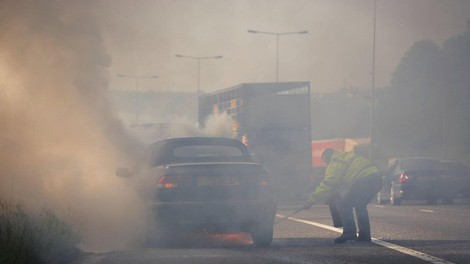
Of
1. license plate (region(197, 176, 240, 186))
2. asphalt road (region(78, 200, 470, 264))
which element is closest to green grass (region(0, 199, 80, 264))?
asphalt road (region(78, 200, 470, 264))

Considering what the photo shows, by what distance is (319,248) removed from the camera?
40.2ft

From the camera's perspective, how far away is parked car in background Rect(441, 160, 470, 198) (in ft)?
97.9

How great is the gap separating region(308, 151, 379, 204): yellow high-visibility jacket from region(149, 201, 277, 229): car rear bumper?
2.93 feet

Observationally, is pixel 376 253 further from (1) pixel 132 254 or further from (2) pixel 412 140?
(2) pixel 412 140

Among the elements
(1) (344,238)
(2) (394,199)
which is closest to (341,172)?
(1) (344,238)

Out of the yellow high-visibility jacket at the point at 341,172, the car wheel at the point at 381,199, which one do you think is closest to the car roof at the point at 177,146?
the yellow high-visibility jacket at the point at 341,172

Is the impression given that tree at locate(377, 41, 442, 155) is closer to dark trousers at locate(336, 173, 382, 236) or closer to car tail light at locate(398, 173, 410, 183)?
car tail light at locate(398, 173, 410, 183)

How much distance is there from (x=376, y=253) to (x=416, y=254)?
0.47 m

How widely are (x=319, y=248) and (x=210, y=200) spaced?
1.62 metres

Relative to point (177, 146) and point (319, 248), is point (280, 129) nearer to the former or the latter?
point (177, 146)

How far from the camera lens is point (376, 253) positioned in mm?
11406

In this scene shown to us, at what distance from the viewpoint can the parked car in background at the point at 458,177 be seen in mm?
29828

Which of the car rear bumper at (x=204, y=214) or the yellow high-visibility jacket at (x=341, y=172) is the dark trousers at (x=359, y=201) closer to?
the yellow high-visibility jacket at (x=341, y=172)

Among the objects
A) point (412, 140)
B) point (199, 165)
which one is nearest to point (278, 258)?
point (199, 165)
